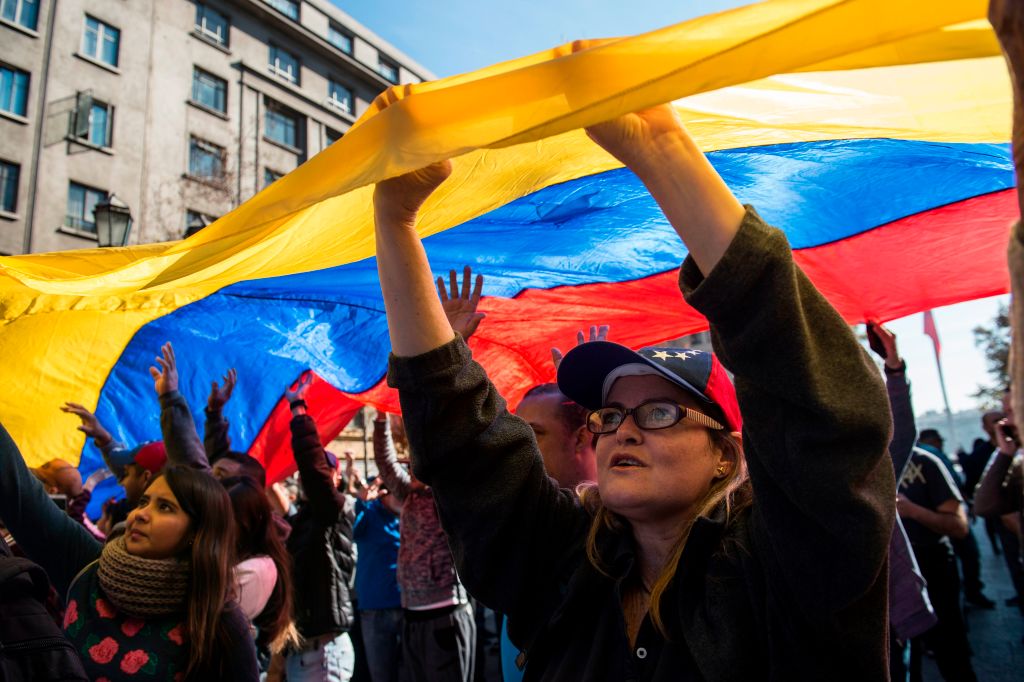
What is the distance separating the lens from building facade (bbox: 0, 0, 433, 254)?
18141mm

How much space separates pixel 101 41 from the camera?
2033cm

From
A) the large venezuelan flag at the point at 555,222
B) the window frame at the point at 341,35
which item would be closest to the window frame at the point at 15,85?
the window frame at the point at 341,35

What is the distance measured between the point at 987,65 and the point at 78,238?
2065cm

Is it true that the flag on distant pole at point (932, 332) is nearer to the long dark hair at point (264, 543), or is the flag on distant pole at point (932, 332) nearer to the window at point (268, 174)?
the long dark hair at point (264, 543)

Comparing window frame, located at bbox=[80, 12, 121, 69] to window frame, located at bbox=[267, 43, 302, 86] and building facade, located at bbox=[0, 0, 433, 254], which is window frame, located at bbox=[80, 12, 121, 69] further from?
window frame, located at bbox=[267, 43, 302, 86]

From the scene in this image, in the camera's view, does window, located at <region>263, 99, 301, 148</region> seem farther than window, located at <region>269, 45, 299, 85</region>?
No

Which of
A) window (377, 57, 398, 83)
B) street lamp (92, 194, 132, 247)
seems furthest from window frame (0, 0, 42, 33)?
street lamp (92, 194, 132, 247)

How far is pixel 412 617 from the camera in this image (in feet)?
14.6

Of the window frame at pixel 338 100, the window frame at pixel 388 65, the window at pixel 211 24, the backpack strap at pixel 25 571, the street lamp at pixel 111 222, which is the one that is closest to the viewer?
the backpack strap at pixel 25 571

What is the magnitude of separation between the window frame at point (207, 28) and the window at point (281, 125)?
2297 mm

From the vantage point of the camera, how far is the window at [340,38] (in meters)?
30.7

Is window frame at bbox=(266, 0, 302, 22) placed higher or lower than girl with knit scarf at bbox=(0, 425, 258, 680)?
higher

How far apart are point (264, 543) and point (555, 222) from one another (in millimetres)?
1886

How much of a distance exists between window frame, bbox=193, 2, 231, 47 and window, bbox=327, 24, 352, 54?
636 cm
